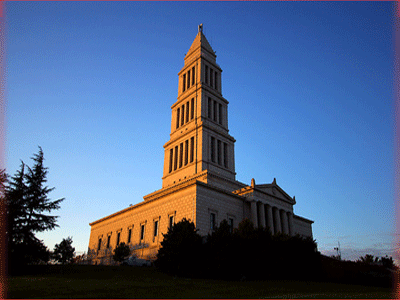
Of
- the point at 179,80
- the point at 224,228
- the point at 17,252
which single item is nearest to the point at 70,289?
the point at 17,252

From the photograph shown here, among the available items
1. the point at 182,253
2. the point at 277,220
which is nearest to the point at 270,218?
the point at 277,220

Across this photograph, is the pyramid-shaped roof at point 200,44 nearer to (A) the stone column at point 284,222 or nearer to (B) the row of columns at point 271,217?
(B) the row of columns at point 271,217

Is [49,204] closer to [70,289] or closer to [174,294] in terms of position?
[70,289]

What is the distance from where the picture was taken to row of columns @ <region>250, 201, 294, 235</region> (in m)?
41.8

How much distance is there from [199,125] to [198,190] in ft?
50.2

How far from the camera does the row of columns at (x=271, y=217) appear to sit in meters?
41.8

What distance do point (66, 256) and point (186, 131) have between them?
25.9m

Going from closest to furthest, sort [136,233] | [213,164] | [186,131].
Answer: [136,233] → [213,164] → [186,131]

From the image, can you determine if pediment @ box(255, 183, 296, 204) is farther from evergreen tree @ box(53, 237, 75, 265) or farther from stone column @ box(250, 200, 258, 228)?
evergreen tree @ box(53, 237, 75, 265)

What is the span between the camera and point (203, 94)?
5438cm

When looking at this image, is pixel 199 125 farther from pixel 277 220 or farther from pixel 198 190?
pixel 277 220

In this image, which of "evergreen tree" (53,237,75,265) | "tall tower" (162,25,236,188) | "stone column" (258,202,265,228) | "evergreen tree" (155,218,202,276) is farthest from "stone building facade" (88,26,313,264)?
"evergreen tree" (155,218,202,276)

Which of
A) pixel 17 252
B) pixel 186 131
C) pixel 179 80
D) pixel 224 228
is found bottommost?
pixel 17 252

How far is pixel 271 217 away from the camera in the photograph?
43.2 metres
